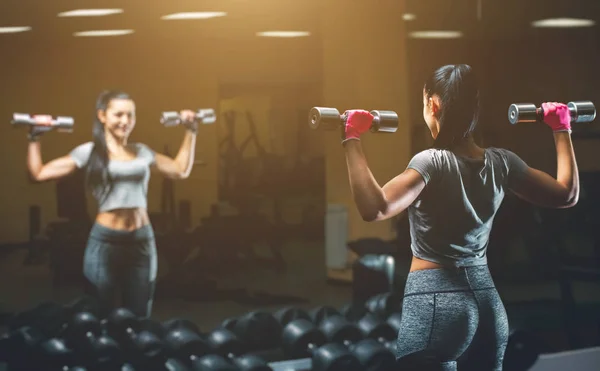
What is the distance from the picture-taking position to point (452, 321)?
2.19 metres

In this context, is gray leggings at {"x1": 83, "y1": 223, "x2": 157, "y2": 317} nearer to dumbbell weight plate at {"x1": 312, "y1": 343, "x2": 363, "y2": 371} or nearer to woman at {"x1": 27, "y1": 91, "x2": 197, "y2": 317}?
woman at {"x1": 27, "y1": 91, "x2": 197, "y2": 317}

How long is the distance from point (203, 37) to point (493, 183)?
1.20m

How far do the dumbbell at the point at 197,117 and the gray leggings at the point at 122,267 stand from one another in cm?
40

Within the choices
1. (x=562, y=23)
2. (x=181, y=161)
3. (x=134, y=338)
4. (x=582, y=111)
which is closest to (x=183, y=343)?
(x=134, y=338)

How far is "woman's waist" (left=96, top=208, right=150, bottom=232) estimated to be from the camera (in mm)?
2363

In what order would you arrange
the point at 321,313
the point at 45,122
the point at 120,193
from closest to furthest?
1. the point at 45,122
2. the point at 120,193
3. the point at 321,313

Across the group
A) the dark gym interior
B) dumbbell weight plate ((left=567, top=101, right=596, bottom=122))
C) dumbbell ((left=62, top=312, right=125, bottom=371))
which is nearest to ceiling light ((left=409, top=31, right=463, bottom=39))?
the dark gym interior

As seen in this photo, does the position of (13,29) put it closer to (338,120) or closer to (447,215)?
(338,120)

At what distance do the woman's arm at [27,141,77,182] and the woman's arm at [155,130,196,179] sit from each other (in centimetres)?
31

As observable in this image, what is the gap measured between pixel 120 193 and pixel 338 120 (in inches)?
33.7

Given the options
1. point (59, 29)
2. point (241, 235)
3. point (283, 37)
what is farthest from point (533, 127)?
point (59, 29)

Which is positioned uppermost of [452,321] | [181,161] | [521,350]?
[181,161]

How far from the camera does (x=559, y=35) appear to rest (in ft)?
9.18

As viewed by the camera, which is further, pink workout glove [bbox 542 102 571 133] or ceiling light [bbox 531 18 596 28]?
ceiling light [bbox 531 18 596 28]
